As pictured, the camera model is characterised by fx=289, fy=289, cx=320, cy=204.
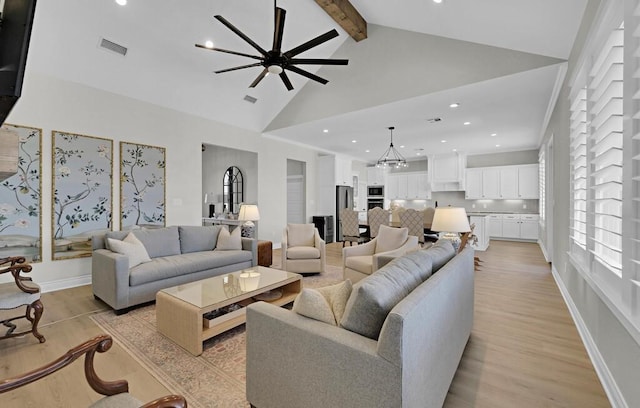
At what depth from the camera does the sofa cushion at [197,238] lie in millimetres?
4281

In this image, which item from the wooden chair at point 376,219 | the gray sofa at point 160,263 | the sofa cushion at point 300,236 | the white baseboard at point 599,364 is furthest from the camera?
the wooden chair at point 376,219

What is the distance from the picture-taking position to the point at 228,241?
4.43 metres

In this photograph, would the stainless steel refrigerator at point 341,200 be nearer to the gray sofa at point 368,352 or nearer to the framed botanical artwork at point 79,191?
the framed botanical artwork at point 79,191

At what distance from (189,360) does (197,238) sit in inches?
96.0

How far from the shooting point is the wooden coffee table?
2.29 metres

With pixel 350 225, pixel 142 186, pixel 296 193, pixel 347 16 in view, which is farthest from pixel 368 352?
pixel 296 193

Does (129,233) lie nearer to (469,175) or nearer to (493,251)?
(493,251)

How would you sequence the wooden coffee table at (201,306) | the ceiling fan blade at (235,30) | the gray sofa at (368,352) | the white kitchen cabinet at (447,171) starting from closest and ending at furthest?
the gray sofa at (368,352) < the wooden coffee table at (201,306) < the ceiling fan blade at (235,30) < the white kitchen cabinet at (447,171)

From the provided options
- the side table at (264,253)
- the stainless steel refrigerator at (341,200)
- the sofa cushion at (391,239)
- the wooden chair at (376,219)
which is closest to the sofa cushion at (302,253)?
the side table at (264,253)

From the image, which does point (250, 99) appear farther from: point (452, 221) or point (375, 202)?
point (375, 202)

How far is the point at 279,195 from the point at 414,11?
476cm

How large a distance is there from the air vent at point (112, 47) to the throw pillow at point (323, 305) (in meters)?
4.46

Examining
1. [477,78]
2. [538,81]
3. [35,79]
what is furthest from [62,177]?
[538,81]

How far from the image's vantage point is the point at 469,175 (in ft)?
29.2
